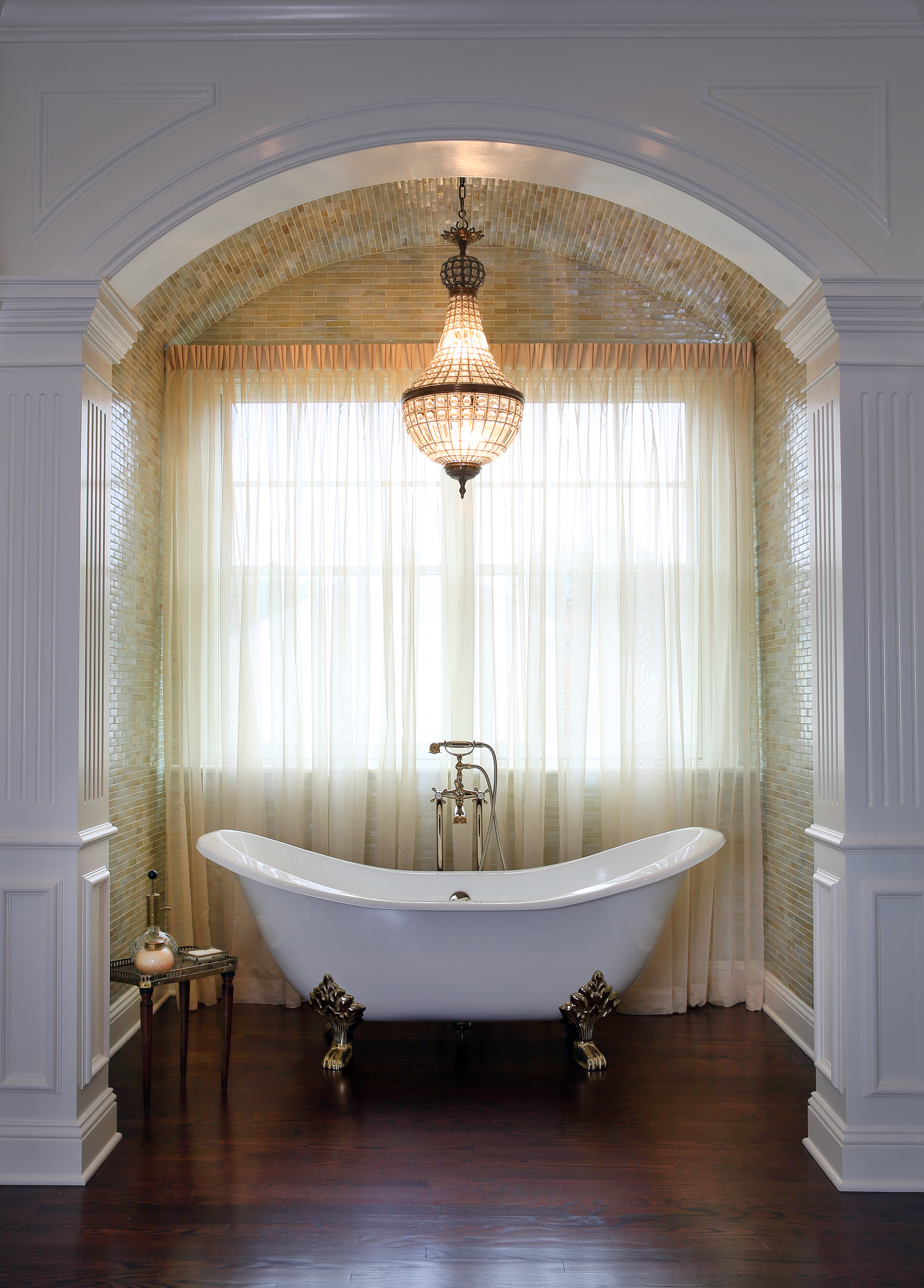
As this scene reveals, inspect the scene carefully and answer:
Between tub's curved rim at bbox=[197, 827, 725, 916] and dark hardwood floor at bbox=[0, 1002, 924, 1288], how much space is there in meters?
0.60

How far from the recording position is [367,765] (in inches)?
152

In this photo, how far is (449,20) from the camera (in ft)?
8.46

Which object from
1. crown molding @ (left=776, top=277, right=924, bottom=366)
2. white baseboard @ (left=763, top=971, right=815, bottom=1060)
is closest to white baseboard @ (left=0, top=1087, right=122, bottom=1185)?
white baseboard @ (left=763, top=971, right=815, bottom=1060)

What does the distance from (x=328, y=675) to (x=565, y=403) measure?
1580 millimetres

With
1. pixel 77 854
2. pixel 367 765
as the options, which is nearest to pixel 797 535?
pixel 367 765

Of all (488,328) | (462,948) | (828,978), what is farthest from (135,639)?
(828,978)

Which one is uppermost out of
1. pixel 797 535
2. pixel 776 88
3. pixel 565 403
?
pixel 776 88

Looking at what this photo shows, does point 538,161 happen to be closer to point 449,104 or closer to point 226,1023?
point 449,104

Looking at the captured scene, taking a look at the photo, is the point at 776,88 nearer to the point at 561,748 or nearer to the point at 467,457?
the point at 467,457

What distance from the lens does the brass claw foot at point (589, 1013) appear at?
3086mm

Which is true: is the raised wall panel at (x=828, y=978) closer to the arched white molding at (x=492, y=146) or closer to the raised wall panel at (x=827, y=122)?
the arched white molding at (x=492, y=146)

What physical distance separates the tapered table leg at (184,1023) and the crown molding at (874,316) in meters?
2.83

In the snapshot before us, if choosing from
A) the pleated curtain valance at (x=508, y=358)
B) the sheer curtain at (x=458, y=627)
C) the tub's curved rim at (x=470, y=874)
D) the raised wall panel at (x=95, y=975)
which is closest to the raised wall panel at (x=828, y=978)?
the tub's curved rim at (x=470, y=874)

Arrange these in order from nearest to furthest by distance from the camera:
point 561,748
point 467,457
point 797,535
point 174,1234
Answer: point 174,1234
point 467,457
point 797,535
point 561,748
